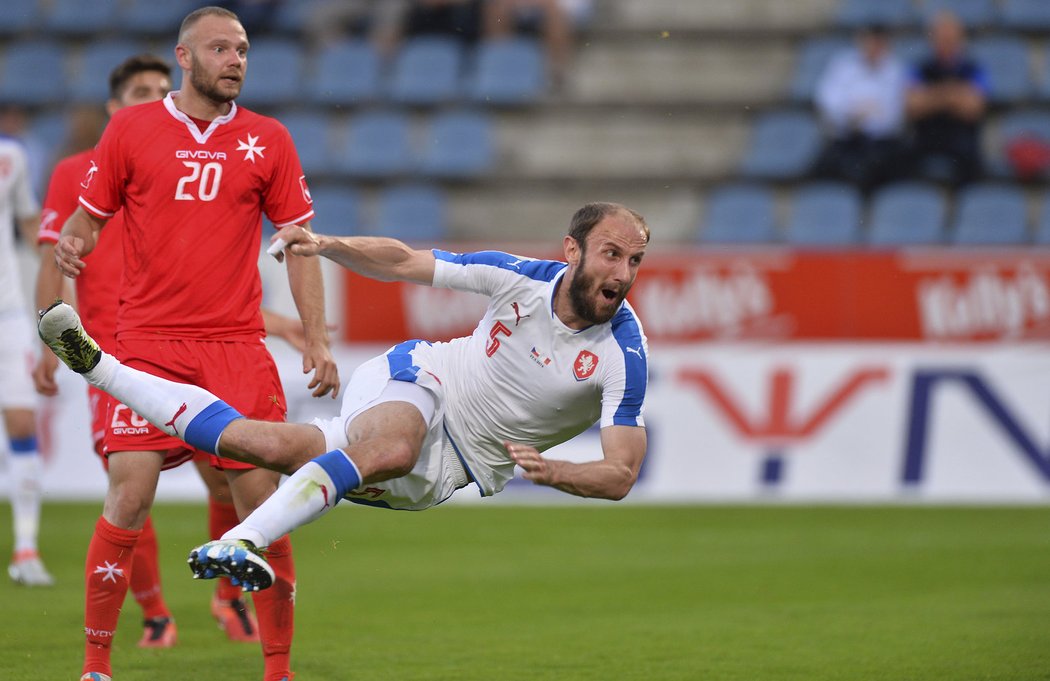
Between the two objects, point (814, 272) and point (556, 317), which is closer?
point (556, 317)

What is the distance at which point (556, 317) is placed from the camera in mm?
5930

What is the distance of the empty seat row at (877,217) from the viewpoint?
48.0ft

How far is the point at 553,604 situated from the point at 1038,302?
6.22 meters

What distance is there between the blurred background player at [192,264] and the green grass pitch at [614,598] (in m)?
0.84

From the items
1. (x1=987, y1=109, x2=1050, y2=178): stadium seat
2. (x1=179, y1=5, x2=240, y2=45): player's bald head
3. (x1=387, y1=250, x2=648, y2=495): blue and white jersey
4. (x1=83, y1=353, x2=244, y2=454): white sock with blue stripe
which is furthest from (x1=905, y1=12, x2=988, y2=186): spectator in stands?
(x1=83, y1=353, x2=244, y2=454): white sock with blue stripe

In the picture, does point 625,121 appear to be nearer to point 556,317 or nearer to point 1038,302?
point 1038,302

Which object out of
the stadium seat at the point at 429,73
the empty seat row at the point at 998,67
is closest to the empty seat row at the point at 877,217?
the empty seat row at the point at 998,67

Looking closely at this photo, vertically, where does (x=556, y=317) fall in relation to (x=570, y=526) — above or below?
above

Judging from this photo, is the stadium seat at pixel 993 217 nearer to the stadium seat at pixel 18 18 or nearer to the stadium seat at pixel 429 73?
the stadium seat at pixel 429 73

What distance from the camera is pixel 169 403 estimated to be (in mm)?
5418

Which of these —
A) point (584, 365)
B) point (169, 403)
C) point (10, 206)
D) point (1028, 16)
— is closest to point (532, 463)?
point (584, 365)

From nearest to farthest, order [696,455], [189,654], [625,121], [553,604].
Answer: [189,654]
[553,604]
[696,455]
[625,121]

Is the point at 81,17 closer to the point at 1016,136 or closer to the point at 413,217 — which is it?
the point at 413,217

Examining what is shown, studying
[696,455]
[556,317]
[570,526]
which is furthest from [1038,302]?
[556,317]
